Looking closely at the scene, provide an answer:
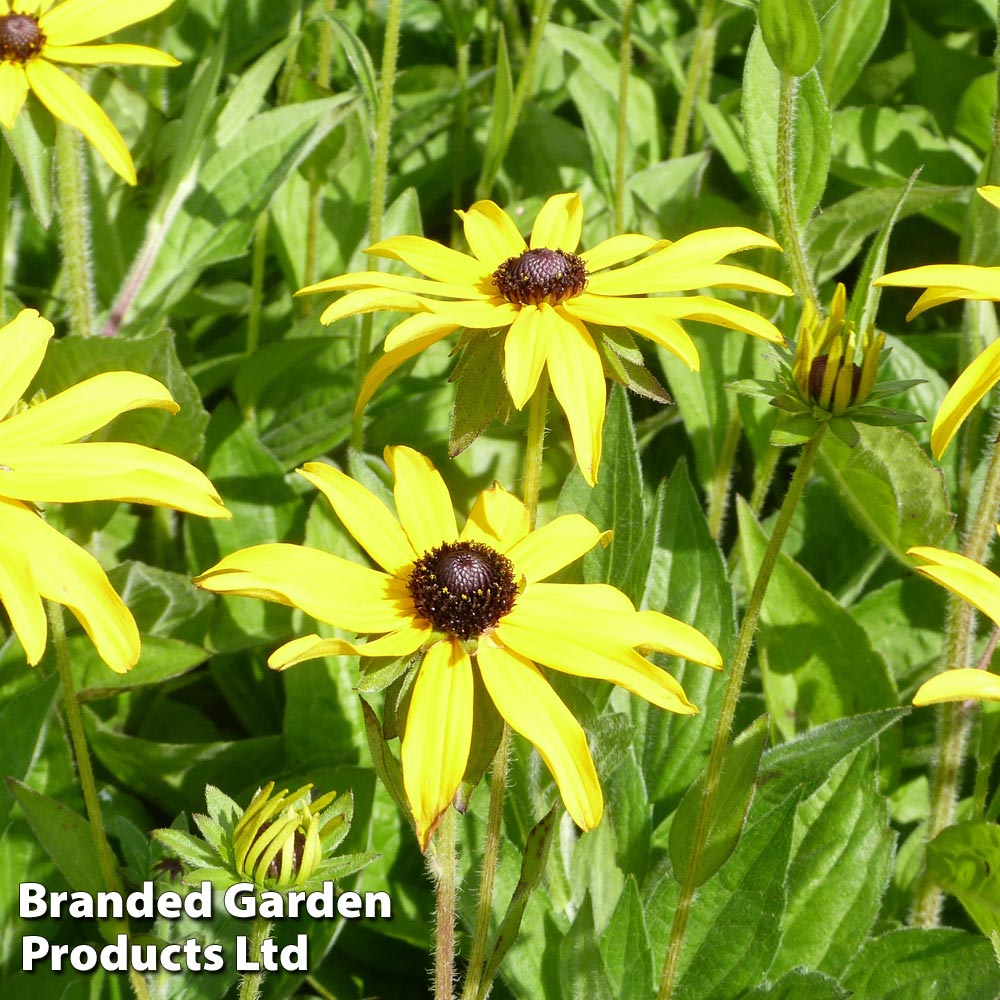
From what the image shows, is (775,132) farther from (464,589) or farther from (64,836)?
(64,836)

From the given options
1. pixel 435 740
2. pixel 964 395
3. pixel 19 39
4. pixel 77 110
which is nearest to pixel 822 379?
pixel 964 395

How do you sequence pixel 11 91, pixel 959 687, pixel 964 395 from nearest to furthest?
pixel 959 687
pixel 964 395
pixel 11 91

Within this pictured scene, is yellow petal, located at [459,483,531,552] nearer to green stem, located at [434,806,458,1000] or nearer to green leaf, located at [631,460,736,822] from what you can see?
green stem, located at [434,806,458,1000]

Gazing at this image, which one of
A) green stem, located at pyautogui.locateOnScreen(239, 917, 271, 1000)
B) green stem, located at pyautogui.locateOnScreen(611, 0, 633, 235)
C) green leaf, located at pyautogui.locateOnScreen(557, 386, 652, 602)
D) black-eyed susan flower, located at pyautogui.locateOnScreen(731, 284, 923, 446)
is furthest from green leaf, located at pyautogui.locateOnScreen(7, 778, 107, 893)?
green stem, located at pyautogui.locateOnScreen(611, 0, 633, 235)

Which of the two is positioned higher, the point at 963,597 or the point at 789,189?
the point at 789,189

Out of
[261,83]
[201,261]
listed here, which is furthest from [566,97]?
[201,261]

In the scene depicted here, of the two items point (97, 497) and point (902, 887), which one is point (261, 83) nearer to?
point (97, 497)

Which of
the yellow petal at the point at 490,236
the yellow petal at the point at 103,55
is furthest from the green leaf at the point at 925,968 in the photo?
the yellow petal at the point at 103,55
